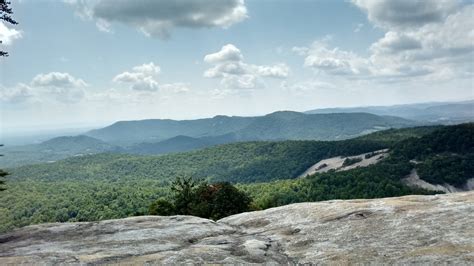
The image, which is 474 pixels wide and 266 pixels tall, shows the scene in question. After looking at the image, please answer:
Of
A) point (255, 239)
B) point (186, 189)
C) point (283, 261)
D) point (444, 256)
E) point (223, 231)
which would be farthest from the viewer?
point (186, 189)

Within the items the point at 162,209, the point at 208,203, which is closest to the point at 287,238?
the point at 208,203

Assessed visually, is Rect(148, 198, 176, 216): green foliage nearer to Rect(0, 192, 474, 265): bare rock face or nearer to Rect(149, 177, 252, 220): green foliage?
Rect(149, 177, 252, 220): green foliage

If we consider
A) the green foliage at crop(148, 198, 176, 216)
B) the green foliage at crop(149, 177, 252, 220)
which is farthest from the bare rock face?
the green foliage at crop(148, 198, 176, 216)

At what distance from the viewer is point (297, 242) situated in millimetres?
24156

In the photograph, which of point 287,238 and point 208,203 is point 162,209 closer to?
point 208,203

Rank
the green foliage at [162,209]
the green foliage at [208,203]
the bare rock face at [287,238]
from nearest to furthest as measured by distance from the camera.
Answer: the bare rock face at [287,238]
the green foliage at [208,203]
the green foliage at [162,209]

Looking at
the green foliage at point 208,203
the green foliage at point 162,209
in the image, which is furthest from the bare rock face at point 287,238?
the green foliage at point 162,209

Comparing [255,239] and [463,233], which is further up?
[463,233]

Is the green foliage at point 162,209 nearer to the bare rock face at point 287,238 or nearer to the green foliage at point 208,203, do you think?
the green foliage at point 208,203

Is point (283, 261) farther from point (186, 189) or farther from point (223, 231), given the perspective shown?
point (186, 189)

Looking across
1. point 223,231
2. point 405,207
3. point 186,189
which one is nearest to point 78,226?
point 223,231

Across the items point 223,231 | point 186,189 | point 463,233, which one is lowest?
point 186,189

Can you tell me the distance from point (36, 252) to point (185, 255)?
32.6 ft

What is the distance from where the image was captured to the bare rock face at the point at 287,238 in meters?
19.7
